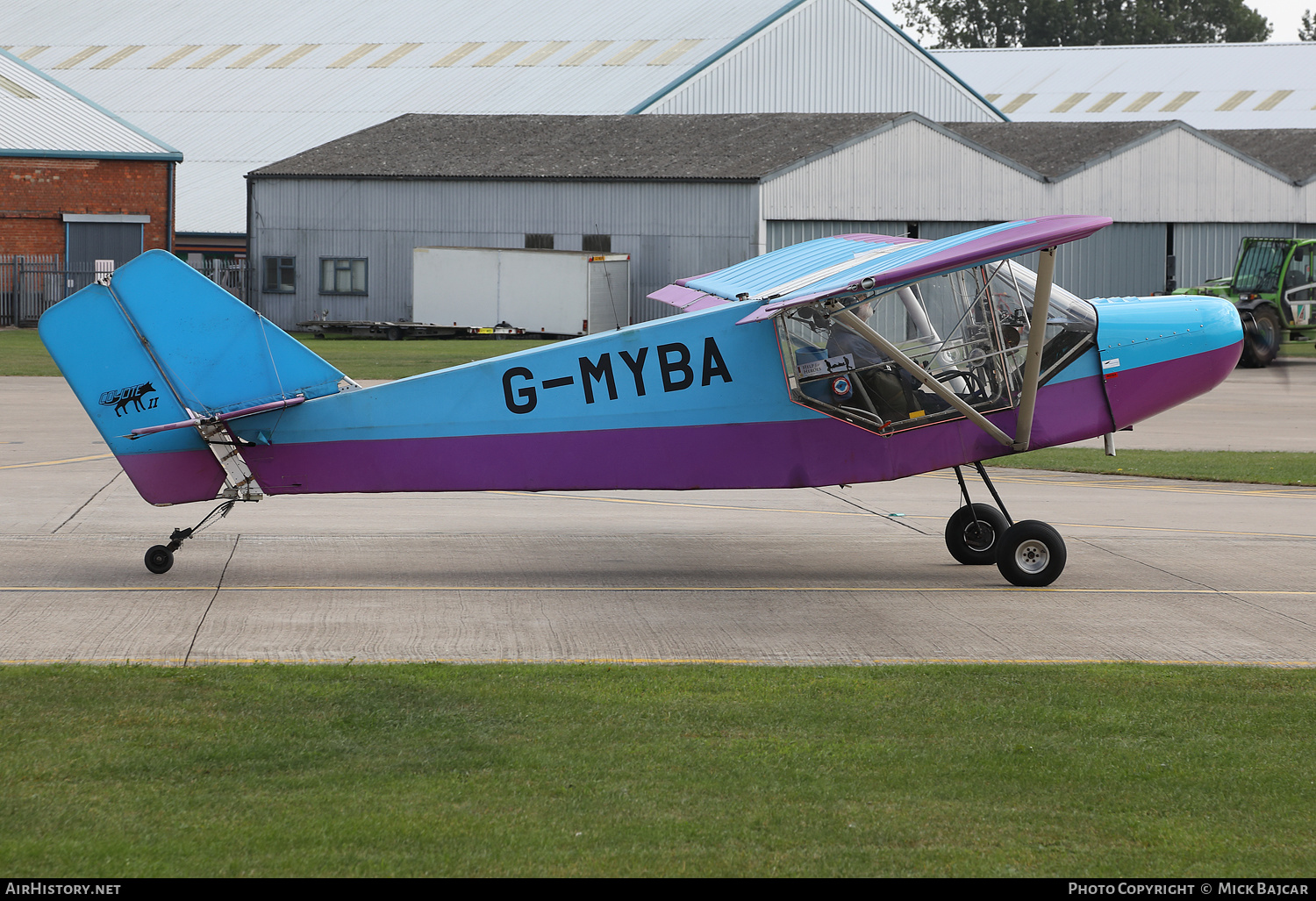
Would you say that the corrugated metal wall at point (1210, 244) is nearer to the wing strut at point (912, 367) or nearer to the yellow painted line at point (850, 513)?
the yellow painted line at point (850, 513)

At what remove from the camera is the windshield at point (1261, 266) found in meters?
35.9

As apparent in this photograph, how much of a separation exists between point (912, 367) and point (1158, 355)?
7.07 ft

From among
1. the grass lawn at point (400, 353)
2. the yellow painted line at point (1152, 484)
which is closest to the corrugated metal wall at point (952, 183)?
the grass lawn at point (400, 353)

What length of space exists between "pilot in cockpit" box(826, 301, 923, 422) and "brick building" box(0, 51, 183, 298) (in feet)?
136

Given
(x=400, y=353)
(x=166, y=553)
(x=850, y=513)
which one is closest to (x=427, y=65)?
(x=400, y=353)

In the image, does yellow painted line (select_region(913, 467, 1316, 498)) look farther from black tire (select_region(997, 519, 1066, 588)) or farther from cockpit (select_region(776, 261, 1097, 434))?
cockpit (select_region(776, 261, 1097, 434))

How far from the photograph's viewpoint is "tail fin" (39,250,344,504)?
386 inches

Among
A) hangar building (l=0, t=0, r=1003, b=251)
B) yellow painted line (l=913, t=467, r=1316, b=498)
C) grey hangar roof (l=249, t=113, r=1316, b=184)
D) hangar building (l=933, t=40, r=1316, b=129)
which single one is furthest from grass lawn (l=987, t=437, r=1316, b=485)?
hangar building (l=933, t=40, r=1316, b=129)

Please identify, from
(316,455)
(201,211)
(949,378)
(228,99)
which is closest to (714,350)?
(949,378)

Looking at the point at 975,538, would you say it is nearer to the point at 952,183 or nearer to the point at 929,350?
the point at 929,350

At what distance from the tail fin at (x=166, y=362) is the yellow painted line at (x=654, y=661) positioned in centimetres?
235

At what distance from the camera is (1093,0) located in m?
108

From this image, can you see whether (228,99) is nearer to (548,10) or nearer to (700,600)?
(548,10)

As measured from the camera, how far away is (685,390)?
1034cm
